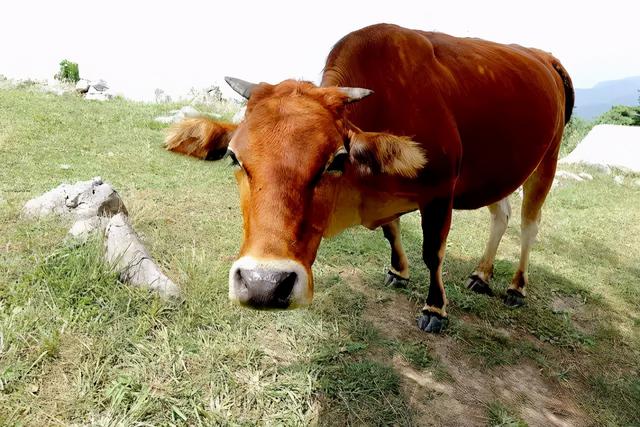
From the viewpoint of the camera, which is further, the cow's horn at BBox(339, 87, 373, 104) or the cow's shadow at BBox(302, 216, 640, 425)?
the cow's shadow at BBox(302, 216, 640, 425)

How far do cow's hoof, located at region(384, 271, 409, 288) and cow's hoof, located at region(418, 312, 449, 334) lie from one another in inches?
24.0

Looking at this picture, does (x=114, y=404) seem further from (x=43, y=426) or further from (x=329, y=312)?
(x=329, y=312)

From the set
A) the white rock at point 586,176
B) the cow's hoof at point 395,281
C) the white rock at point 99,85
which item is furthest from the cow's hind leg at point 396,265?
the white rock at point 99,85

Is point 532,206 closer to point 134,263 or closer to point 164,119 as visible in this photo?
point 134,263

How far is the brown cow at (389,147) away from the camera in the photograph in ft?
7.44

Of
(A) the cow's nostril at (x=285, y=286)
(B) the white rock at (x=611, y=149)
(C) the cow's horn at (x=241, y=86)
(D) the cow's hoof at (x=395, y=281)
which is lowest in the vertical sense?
(B) the white rock at (x=611, y=149)

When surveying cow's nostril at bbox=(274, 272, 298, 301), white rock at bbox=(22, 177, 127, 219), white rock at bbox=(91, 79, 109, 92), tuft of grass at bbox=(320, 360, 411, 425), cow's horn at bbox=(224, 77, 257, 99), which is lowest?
white rock at bbox=(91, 79, 109, 92)

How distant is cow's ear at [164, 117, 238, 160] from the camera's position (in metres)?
2.82

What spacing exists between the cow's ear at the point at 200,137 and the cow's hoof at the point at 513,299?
3.28 metres

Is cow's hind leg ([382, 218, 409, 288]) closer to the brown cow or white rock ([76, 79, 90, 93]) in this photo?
the brown cow

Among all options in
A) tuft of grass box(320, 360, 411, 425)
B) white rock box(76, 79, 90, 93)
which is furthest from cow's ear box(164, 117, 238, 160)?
white rock box(76, 79, 90, 93)

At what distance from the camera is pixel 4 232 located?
417cm

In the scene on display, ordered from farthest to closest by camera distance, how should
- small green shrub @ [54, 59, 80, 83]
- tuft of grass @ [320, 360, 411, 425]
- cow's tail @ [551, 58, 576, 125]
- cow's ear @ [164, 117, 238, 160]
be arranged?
small green shrub @ [54, 59, 80, 83], cow's tail @ [551, 58, 576, 125], tuft of grass @ [320, 360, 411, 425], cow's ear @ [164, 117, 238, 160]

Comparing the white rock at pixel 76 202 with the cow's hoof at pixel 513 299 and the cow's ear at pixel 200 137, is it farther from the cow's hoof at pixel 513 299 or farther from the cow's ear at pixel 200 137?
the cow's hoof at pixel 513 299
